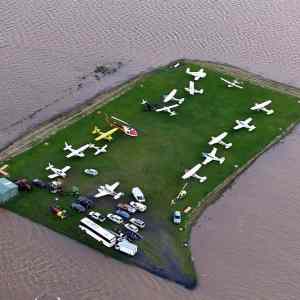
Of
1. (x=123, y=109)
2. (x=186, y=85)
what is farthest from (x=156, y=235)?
(x=186, y=85)

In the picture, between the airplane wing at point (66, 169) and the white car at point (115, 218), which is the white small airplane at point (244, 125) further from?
the white car at point (115, 218)

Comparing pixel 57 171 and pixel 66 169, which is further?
pixel 66 169

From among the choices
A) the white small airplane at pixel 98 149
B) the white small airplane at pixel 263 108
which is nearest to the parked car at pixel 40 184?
the white small airplane at pixel 98 149

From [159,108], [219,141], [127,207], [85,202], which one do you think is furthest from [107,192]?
[159,108]

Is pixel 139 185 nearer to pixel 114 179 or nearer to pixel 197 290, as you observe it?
pixel 114 179

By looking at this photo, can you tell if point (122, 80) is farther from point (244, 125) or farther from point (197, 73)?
point (244, 125)
